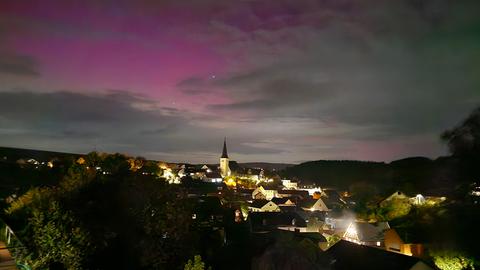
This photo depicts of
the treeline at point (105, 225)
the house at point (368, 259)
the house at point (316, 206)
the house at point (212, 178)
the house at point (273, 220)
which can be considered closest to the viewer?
the treeline at point (105, 225)

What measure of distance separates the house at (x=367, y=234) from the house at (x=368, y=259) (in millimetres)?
11341

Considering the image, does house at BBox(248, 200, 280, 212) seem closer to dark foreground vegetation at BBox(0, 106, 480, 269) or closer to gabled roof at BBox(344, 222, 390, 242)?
gabled roof at BBox(344, 222, 390, 242)

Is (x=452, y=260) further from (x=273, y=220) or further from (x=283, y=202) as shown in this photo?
(x=283, y=202)

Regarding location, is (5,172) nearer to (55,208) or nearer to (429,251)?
(55,208)

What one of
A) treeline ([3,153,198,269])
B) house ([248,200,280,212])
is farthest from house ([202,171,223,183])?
treeline ([3,153,198,269])

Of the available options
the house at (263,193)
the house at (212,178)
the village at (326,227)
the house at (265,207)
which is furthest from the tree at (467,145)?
the house at (212,178)

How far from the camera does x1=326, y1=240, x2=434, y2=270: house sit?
74.9 feet

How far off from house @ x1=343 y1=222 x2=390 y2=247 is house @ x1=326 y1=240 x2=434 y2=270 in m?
11.3

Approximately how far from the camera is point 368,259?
24.4 meters

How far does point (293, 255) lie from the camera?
18.7m

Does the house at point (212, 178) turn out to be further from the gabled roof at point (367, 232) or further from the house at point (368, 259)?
the house at point (368, 259)

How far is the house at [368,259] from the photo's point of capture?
22.8m

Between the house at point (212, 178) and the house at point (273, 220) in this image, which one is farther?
the house at point (212, 178)

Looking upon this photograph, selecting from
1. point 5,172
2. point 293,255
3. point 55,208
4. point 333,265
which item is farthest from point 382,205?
point 5,172
